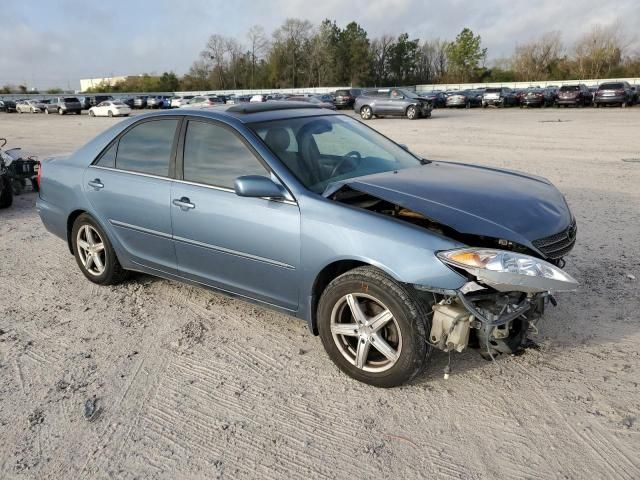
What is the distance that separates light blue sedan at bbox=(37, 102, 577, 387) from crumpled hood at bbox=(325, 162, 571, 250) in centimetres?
1

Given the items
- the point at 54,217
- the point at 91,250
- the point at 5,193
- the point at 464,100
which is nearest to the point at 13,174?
the point at 5,193

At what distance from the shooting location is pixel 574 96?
36469 mm

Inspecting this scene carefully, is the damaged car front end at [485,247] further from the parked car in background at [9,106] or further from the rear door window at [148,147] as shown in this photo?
the parked car in background at [9,106]

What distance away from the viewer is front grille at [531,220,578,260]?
313 centimetres

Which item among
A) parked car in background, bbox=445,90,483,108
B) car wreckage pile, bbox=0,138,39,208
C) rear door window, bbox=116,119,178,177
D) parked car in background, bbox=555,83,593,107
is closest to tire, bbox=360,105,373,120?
parked car in background, bbox=445,90,483,108

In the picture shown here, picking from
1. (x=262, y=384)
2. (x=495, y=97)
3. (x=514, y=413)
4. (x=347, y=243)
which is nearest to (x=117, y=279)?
(x=262, y=384)

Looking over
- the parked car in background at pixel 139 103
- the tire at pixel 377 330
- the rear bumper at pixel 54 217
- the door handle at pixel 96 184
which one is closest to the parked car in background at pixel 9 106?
the parked car in background at pixel 139 103

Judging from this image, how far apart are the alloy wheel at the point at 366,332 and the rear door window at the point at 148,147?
1900 mm

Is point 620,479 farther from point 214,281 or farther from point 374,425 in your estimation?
point 214,281

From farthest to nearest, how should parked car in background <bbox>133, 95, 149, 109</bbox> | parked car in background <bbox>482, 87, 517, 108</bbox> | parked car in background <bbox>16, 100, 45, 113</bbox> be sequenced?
parked car in background <bbox>133, 95, 149, 109</bbox> < parked car in background <bbox>16, 100, 45, 113</bbox> < parked car in background <bbox>482, 87, 517, 108</bbox>

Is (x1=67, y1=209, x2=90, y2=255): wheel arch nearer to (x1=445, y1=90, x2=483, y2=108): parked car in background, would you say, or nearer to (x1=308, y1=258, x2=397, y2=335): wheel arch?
(x1=308, y1=258, x2=397, y2=335): wheel arch

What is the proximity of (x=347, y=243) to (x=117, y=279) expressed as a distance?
9.07 feet

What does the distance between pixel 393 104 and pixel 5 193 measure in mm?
23500

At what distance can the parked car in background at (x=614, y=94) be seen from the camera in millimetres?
34375
